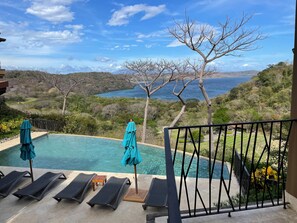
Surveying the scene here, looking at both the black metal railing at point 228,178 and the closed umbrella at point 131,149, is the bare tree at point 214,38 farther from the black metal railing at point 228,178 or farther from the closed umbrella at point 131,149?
the closed umbrella at point 131,149

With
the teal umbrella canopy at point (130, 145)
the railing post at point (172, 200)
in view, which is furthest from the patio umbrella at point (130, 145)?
the railing post at point (172, 200)

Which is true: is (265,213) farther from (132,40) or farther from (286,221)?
(132,40)

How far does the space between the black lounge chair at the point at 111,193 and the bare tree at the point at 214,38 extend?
21.2 ft

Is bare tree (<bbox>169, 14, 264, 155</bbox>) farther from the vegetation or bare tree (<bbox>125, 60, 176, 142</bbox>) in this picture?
the vegetation

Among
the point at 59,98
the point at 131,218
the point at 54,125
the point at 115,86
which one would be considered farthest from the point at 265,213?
the point at 115,86

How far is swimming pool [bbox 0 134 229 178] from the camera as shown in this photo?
8.87 m

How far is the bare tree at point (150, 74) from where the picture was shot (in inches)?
554

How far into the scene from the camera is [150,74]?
582 inches

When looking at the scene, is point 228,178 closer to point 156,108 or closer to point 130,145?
point 130,145

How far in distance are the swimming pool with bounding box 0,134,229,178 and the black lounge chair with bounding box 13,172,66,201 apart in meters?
2.16

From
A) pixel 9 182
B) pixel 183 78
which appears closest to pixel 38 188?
pixel 9 182

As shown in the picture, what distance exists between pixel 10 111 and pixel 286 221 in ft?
59.8

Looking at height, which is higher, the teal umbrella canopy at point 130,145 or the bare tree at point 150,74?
the bare tree at point 150,74

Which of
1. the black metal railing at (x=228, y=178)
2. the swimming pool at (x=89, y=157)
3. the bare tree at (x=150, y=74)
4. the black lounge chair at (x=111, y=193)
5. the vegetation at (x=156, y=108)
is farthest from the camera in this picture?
the vegetation at (x=156, y=108)
